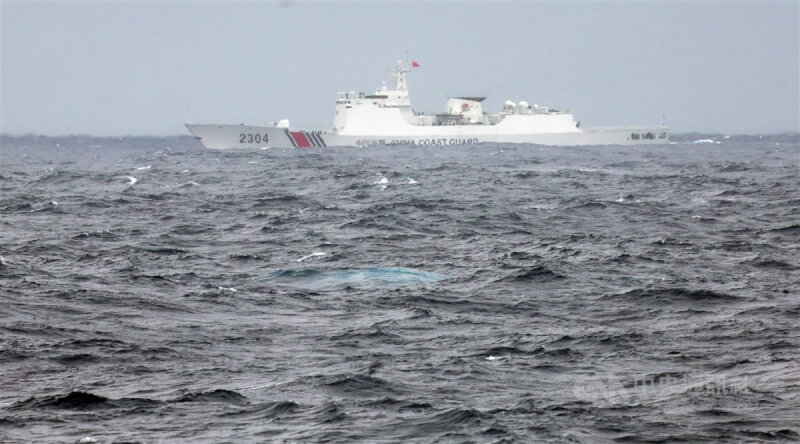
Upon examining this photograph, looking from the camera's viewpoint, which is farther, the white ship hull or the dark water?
the white ship hull

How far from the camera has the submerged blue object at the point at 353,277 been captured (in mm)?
22828

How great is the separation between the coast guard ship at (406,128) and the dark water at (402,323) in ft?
211

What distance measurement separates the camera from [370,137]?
107 metres

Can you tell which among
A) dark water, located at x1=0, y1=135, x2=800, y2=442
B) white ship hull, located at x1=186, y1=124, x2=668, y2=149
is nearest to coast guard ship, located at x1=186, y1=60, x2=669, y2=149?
white ship hull, located at x1=186, y1=124, x2=668, y2=149

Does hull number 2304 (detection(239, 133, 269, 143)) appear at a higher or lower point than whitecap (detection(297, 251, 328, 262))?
higher

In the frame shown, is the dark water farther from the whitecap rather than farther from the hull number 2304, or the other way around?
the hull number 2304

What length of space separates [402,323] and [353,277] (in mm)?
5032

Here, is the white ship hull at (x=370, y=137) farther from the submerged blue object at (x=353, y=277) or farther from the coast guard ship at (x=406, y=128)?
Answer: the submerged blue object at (x=353, y=277)

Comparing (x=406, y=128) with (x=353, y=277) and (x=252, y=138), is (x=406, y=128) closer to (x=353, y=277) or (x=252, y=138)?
(x=252, y=138)

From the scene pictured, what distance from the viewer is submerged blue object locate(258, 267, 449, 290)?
74.9 feet

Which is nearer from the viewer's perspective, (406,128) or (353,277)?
(353,277)

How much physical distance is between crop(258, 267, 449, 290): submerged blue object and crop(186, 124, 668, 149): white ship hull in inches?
3138

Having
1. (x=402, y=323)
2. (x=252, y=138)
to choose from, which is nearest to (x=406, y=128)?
(x=252, y=138)

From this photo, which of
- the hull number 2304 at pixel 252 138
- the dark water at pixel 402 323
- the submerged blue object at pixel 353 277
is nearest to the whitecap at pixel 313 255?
the dark water at pixel 402 323
